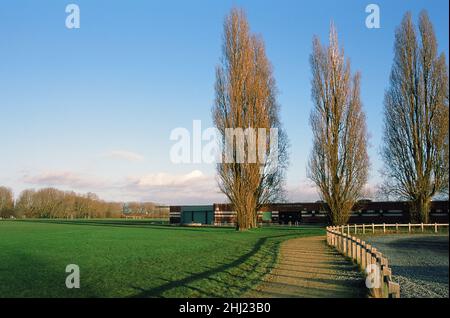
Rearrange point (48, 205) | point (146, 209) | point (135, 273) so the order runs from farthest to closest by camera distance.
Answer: point (146, 209) → point (48, 205) → point (135, 273)

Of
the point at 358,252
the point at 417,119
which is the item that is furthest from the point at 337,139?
the point at 358,252

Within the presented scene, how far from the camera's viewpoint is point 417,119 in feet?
117

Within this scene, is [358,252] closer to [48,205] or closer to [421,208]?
[421,208]

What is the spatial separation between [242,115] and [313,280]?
1131 inches

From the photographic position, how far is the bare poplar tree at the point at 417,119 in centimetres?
3478

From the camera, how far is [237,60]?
39781mm

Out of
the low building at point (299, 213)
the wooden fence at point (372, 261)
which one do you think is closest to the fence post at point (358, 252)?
the wooden fence at point (372, 261)

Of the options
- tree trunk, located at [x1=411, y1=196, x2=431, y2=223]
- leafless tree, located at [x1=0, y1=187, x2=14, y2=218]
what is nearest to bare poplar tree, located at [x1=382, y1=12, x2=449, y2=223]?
tree trunk, located at [x1=411, y1=196, x2=431, y2=223]

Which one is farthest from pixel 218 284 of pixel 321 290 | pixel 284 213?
pixel 284 213

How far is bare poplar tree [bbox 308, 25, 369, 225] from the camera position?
117 ft

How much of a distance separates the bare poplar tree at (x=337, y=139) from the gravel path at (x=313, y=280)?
20.1 meters

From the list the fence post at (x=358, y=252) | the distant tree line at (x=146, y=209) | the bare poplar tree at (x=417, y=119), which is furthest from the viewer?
the distant tree line at (x=146, y=209)

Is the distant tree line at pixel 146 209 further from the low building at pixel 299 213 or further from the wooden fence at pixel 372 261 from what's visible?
the wooden fence at pixel 372 261

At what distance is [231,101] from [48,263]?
2584 cm
